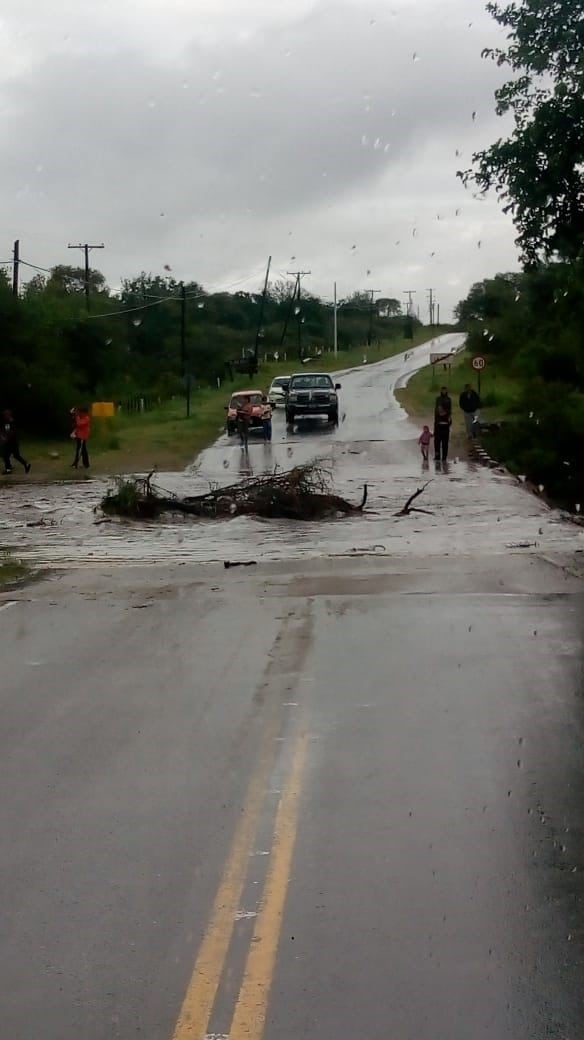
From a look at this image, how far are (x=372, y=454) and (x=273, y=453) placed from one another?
361 cm

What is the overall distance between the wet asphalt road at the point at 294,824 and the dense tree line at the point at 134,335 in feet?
119

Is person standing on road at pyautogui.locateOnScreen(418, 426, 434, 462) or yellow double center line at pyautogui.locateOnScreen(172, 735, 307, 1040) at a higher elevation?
person standing on road at pyautogui.locateOnScreen(418, 426, 434, 462)

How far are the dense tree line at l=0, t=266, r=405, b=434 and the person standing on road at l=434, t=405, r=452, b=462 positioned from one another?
17831 mm

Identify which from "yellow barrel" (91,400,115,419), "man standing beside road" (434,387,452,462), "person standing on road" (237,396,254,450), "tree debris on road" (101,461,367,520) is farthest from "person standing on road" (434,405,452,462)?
"yellow barrel" (91,400,115,419)

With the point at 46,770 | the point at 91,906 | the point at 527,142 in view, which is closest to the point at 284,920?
the point at 91,906

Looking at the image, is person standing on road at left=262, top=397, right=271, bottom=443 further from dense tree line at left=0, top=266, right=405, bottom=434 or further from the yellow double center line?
the yellow double center line

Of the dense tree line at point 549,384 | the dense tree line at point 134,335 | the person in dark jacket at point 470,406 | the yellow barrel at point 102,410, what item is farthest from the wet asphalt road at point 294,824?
the yellow barrel at point 102,410

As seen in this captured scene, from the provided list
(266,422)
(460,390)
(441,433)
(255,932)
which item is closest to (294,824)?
(255,932)

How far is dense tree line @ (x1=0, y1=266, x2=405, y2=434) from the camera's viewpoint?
4797cm

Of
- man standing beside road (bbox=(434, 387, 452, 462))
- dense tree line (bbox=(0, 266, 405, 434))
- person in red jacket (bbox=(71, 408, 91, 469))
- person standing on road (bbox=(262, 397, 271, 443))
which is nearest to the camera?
man standing beside road (bbox=(434, 387, 452, 462))

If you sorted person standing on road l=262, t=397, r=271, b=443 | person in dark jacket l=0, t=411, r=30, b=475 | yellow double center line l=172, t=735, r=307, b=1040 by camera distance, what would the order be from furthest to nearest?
person standing on road l=262, t=397, r=271, b=443, person in dark jacket l=0, t=411, r=30, b=475, yellow double center line l=172, t=735, r=307, b=1040

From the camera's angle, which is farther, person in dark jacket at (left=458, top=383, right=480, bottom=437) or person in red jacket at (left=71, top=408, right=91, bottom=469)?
person in dark jacket at (left=458, top=383, right=480, bottom=437)

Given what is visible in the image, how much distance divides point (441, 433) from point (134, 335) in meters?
67.2

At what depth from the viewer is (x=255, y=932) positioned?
4961 millimetres
